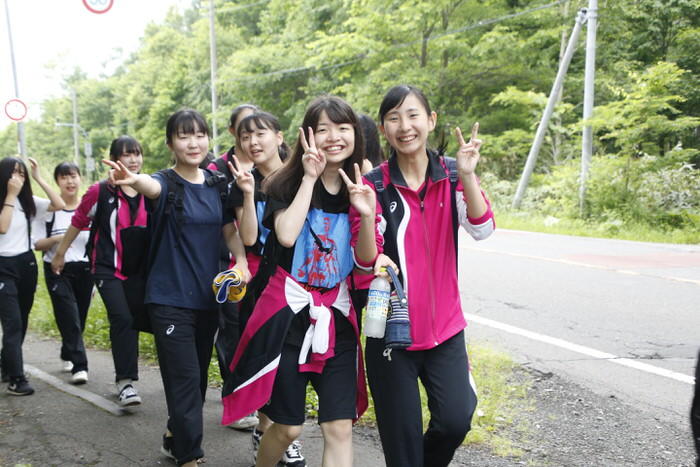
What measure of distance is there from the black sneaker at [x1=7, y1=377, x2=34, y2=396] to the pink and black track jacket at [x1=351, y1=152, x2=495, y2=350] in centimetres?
373

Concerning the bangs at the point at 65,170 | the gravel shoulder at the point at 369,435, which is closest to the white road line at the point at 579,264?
the gravel shoulder at the point at 369,435

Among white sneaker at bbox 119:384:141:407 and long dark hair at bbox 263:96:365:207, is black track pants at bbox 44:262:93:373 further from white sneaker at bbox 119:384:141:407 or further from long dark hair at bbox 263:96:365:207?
long dark hair at bbox 263:96:365:207

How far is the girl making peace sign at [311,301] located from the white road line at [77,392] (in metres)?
2.25

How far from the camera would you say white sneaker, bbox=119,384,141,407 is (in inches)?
193

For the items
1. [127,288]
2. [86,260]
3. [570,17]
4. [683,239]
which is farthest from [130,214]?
[570,17]

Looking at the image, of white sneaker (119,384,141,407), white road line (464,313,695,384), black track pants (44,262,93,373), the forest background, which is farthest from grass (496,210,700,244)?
white sneaker (119,384,141,407)

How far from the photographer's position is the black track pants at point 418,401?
9.37 feet

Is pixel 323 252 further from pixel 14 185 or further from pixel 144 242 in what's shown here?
pixel 14 185

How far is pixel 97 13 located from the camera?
34.2 ft

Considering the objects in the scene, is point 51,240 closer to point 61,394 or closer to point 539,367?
point 61,394

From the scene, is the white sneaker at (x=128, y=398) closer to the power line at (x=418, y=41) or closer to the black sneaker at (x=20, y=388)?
the black sneaker at (x=20, y=388)

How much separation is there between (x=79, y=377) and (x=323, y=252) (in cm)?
359

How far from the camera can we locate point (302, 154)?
3.16 m

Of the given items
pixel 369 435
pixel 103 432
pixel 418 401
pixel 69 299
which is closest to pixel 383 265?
pixel 418 401
